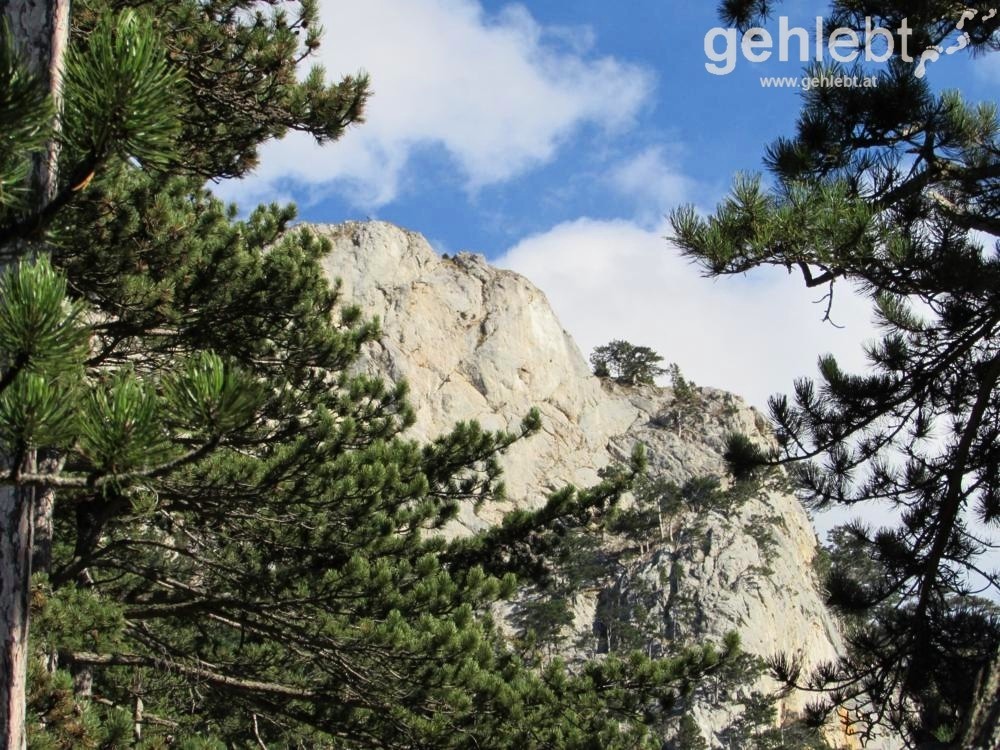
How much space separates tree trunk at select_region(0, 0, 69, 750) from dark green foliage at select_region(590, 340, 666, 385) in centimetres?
5808

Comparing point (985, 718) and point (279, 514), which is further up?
point (279, 514)

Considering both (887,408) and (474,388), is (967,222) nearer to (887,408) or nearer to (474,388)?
(887,408)

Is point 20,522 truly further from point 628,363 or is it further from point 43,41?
point 628,363

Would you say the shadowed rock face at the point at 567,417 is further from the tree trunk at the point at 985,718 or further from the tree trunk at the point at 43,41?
the tree trunk at the point at 43,41

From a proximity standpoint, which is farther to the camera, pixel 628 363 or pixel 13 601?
pixel 628 363

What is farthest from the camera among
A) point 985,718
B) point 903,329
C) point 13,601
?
point 903,329

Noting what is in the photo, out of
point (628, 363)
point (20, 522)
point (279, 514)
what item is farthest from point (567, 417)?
point (20, 522)

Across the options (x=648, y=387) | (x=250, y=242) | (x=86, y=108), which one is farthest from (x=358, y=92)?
(x=648, y=387)

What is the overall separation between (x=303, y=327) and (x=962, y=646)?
5.29 metres

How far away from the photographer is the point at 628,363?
203ft

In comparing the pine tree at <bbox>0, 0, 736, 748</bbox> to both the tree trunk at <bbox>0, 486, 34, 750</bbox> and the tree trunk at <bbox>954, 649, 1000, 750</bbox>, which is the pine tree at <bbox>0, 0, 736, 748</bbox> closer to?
the tree trunk at <bbox>0, 486, 34, 750</bbox>

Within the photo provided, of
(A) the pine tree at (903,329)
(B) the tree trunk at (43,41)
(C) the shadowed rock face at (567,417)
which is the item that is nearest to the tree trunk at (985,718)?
(A) the pine tree at (903,329)

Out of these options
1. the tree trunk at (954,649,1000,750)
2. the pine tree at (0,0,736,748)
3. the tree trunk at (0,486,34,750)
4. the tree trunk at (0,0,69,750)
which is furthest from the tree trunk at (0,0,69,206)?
the tree trunk at (954,649,1000,750)

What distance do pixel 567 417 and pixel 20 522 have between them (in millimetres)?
51932
